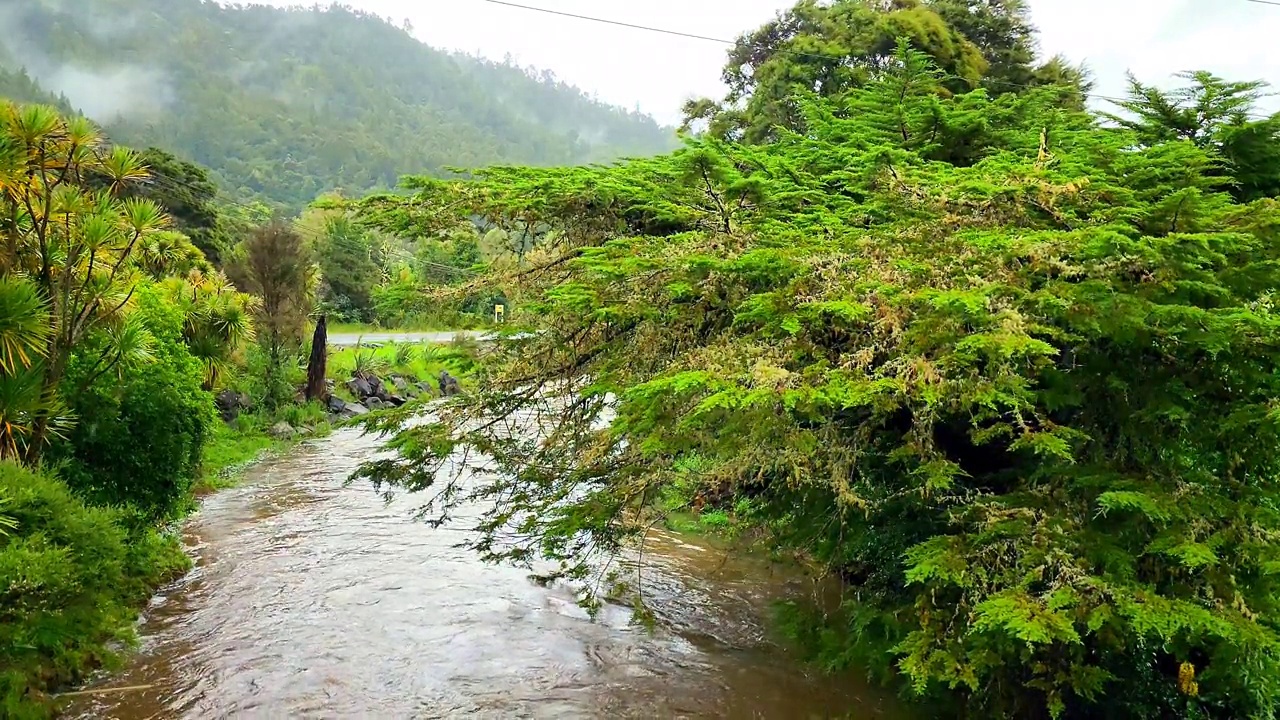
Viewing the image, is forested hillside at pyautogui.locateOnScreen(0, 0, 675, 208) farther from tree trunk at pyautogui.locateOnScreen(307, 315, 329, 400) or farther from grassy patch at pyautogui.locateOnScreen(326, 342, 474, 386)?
tree trunk at pyautogui.locateOnScreen(307, 315, 329, 400)

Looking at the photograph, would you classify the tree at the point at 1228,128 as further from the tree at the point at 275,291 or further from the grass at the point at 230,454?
the tree at the point at 275,291

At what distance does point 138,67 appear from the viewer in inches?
4151

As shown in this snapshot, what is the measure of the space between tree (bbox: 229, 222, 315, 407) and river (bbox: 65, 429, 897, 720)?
8.24m

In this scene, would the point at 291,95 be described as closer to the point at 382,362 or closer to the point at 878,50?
the point at 382,362

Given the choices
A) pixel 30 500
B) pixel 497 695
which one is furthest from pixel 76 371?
pixel 497 695

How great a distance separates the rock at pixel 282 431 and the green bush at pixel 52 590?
9.52 metres

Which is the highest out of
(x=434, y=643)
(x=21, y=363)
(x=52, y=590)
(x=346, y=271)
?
(x=346, y=271)

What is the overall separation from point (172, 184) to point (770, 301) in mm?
27199

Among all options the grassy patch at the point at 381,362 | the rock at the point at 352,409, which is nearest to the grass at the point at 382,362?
the grassy patch at the point at 381,362

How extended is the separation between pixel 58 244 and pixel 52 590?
3.25 meters

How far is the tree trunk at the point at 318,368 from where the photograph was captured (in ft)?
58.6

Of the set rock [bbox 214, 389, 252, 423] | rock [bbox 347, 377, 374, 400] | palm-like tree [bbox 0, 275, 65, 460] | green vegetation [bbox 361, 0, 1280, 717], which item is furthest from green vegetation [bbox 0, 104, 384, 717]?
rock [bbox 347, 377, 374, 400]

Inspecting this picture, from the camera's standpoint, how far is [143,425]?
23.5 feet

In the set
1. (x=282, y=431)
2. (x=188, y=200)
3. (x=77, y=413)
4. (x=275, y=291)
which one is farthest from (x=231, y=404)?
(x=188, y=200)
